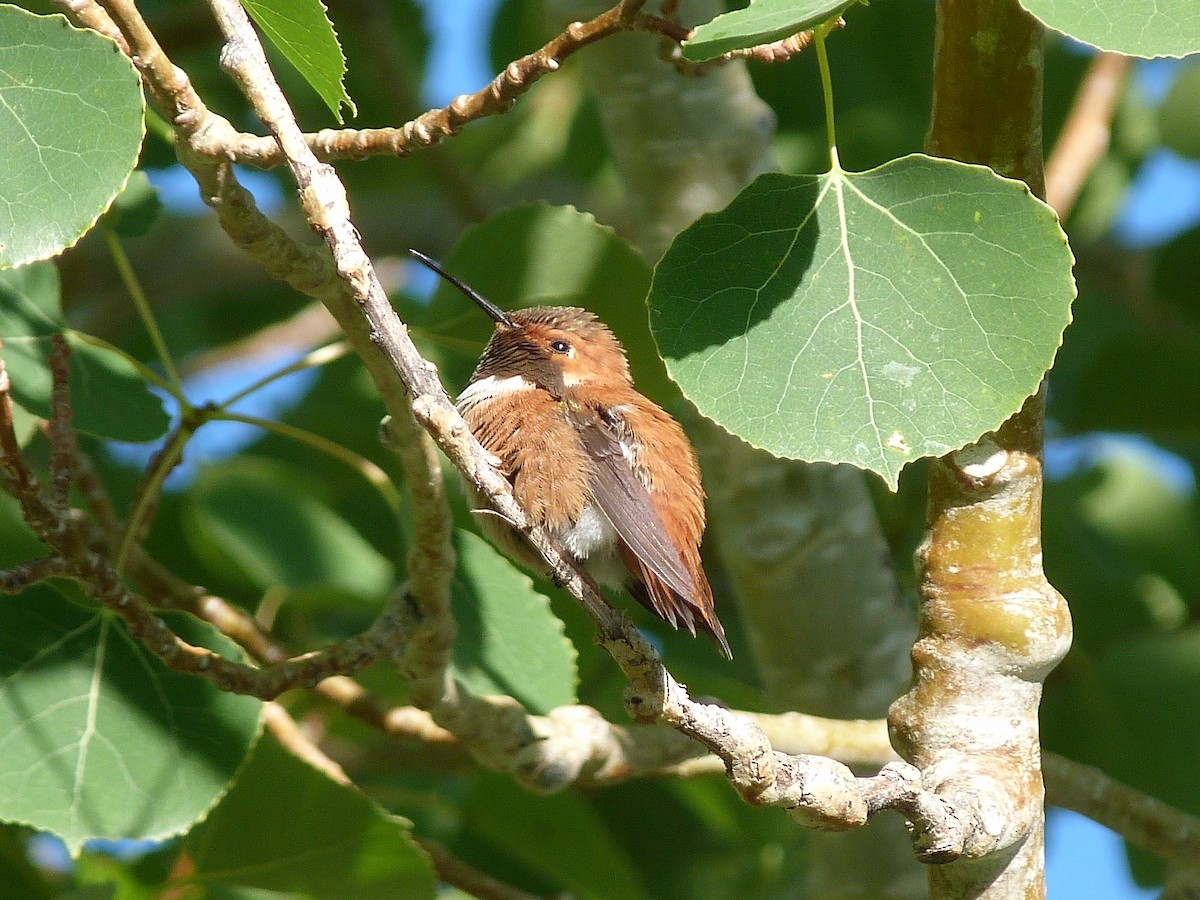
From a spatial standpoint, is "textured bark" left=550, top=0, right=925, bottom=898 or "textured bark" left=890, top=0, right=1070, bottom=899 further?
"textured bark" left=550, top=0, right=925, bottom=898

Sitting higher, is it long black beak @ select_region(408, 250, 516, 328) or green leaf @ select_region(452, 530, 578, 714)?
long black beak @ select_region(408, 250, 516, 328)

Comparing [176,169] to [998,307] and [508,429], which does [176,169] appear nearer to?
[508,429]

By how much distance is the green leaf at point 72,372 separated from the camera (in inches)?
102

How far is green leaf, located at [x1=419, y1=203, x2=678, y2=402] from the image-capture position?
279cm

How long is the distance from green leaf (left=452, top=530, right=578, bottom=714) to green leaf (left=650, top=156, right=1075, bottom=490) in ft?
3.23

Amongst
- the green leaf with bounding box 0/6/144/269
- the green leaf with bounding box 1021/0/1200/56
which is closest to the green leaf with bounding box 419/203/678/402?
the green leaf with bounding box 0/6/144/269

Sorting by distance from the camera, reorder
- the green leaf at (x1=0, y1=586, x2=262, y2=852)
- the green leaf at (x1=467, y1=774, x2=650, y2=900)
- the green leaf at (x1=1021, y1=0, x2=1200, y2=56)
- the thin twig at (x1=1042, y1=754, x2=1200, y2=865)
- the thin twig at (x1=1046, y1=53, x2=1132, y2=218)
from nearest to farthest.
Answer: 1. the green leaf at (x1=1021, y1=0, x2=1200, y2=56)
2. the green leaf at (x1=0, y1=586, x2=262, y2=852)
3. the thin twig at (x1=1042, y1=754, x2=1200, y2=865)
4. the green leaf at (x1=467, y1=774, x2=650, y2=900)
5. the thin twig at (x1=1046, y1=53, x2=1132, y2=218)

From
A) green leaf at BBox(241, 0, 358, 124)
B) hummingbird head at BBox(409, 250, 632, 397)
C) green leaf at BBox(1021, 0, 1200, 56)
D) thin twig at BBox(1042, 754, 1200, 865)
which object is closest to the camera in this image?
green leaf at BBox(1021, 0, 1200, 56)

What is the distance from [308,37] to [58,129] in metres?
0.36

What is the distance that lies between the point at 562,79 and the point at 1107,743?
3.66 m

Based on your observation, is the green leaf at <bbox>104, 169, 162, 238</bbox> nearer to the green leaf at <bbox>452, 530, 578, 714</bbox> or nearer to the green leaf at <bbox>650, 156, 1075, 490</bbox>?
the green leaf at <bbox>452, 530, 578, 714</bbox>

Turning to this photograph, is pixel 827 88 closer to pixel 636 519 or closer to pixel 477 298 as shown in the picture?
pixel 636 519

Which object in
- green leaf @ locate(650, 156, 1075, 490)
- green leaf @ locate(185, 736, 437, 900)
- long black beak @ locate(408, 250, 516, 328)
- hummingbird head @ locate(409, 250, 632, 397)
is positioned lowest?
green leaf @ locate(185, 736, 437, 900)

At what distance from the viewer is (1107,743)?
12.1 ft
